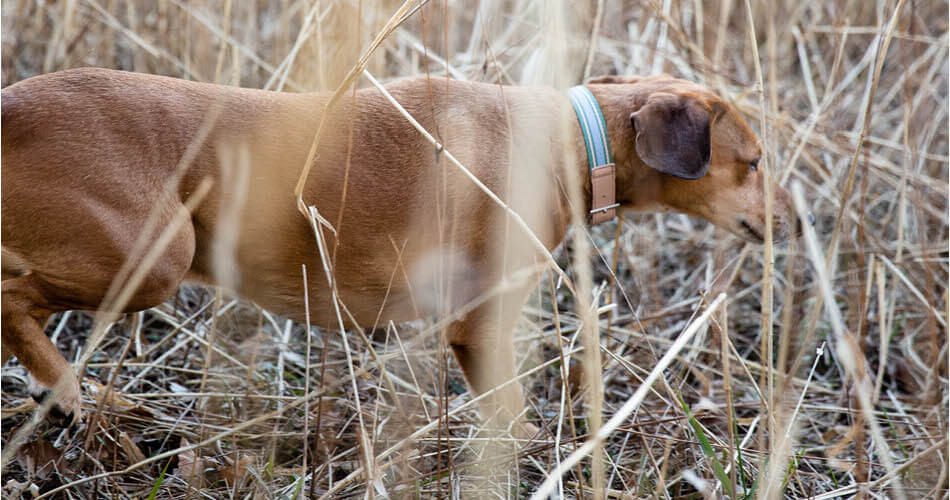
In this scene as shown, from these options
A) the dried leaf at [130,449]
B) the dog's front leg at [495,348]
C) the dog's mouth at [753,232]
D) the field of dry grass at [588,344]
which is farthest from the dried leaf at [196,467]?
the dog's mouth at [753,232]

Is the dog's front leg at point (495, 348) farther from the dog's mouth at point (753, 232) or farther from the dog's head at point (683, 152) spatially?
the dog's mouth at point (753, 232)

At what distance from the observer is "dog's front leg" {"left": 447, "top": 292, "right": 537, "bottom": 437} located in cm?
287

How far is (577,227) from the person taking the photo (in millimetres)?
1977

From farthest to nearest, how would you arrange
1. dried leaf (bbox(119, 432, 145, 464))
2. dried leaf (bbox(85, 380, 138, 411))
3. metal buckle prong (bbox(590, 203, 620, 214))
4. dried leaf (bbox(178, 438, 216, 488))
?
metal buckle prong (bbox(590, 203, 620, 214))
dried leaf (bbox(85, 380, 138, 411))
dried leaf (bbox(119, 432, 145, 464))
dried leaf (bbox(178, 438, 216, 488))

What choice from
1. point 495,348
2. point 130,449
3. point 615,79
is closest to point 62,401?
point 130,449

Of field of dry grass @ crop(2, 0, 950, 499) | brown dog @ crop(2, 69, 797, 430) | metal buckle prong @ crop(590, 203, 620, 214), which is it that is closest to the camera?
brown dog @ crop(2, 69, 797, 430)

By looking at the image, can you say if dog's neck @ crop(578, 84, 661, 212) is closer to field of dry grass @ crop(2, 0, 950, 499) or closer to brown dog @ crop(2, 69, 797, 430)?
brown dog @ crop(2, 69, 797, 430)

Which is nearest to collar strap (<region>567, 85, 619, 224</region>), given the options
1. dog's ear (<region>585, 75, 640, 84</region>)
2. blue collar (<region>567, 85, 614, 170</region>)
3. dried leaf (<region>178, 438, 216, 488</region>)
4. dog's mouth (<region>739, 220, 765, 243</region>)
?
blue collar (<region>567, 85, 614, 170</region>)

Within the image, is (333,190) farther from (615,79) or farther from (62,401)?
(615,79)

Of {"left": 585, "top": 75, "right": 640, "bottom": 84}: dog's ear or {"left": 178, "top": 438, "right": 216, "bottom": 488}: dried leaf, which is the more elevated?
{"left": 585, "top": 75, "right": 640, "bottom": 84}: dog's ear

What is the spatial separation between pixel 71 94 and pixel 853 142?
368 cm

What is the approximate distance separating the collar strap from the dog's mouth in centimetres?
59

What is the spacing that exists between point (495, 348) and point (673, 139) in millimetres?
909

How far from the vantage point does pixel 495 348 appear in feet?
9.44
